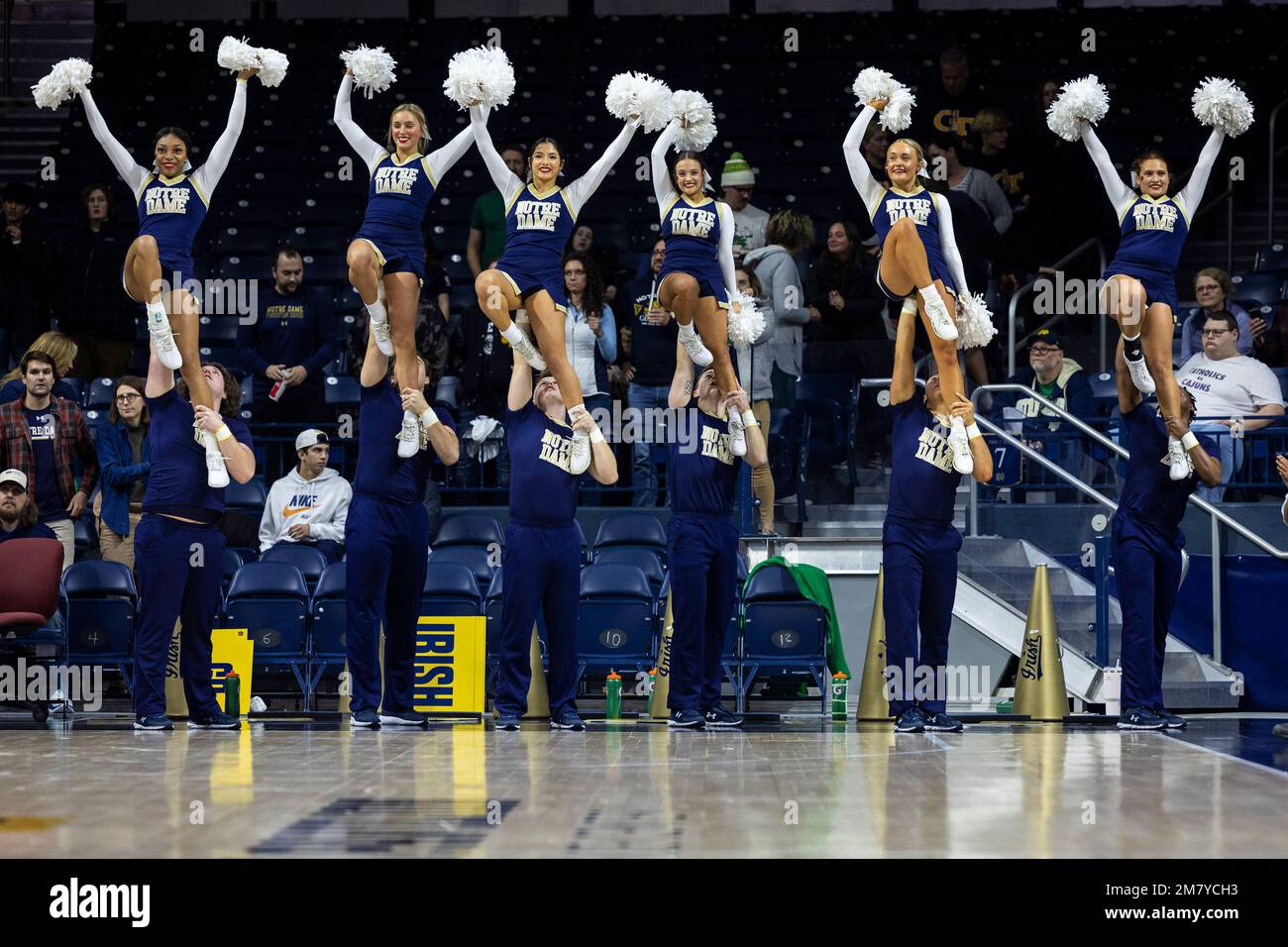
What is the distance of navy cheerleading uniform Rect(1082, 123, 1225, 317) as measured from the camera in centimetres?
872

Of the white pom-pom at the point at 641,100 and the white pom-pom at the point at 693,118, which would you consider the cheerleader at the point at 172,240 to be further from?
the white pom-pom at the point at 693,118

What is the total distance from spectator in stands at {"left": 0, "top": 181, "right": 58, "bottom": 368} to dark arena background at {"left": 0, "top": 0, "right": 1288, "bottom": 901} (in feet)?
0.14

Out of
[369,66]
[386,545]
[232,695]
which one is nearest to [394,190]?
[369,66]

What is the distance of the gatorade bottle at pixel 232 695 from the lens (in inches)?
341

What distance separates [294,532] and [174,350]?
8.47ft

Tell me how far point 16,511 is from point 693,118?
469cm

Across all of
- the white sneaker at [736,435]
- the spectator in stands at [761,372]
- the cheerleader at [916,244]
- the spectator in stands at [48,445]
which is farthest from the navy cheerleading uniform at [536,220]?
the spectator in stands at [48,445]

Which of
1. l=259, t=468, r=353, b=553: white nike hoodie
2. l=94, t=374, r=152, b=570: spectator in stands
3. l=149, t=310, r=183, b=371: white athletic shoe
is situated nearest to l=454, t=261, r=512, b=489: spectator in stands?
l=259, t=468, r=353, b=553: white nike hoodie

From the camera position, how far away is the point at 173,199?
27.9ft

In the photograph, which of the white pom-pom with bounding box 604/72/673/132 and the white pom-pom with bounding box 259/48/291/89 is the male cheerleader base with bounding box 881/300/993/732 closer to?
the white pom-pom with bounding box 604/72/673/132

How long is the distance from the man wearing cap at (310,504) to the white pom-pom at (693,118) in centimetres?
337

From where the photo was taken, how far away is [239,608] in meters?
9.80

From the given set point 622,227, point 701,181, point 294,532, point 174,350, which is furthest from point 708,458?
point 622,227
